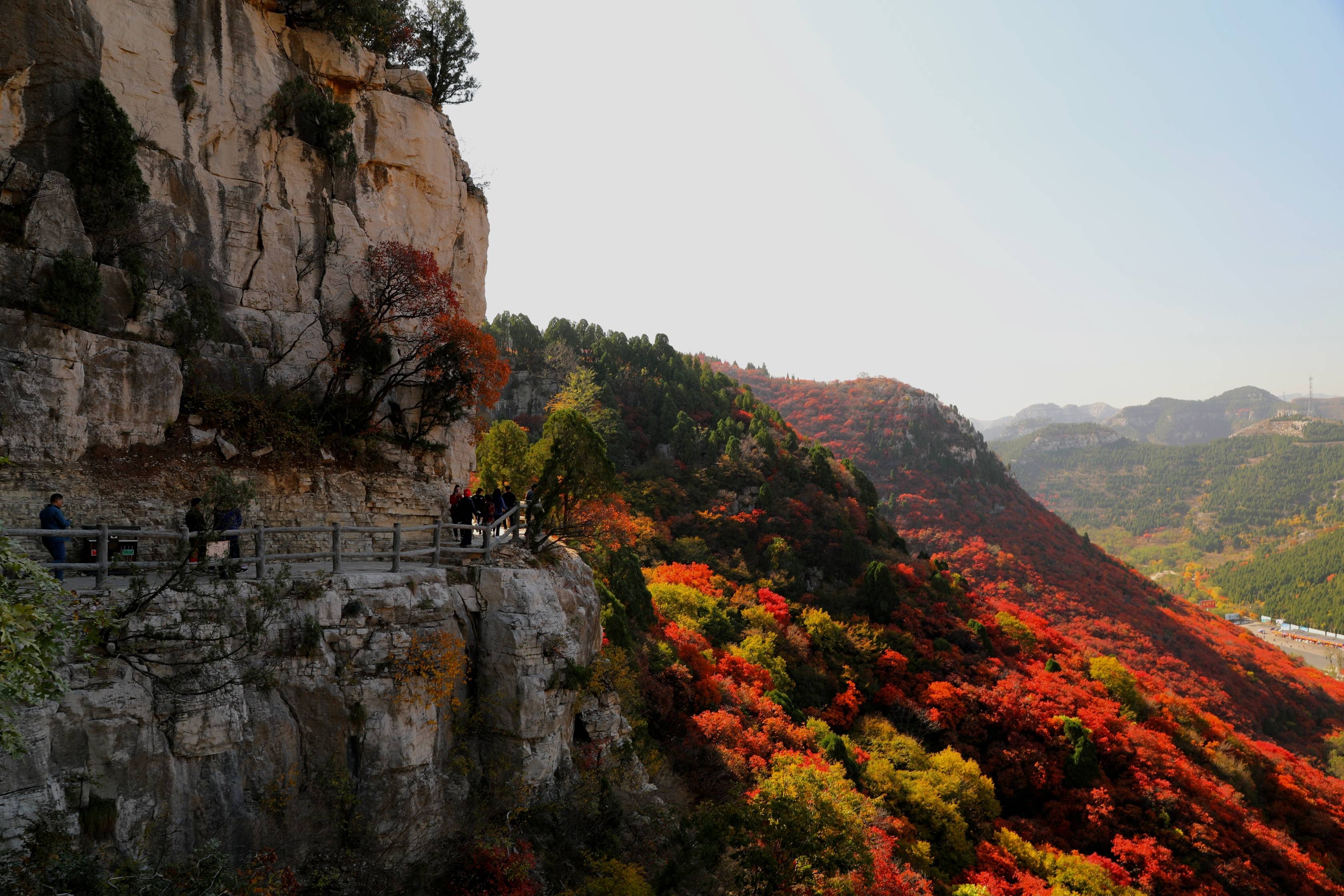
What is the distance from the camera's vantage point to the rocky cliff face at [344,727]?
27.8 ft

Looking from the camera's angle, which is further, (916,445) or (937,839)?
(916,445)

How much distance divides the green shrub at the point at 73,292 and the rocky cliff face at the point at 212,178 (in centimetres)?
31

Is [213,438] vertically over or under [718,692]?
over

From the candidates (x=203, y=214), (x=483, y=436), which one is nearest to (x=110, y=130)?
(x=203, y=214)

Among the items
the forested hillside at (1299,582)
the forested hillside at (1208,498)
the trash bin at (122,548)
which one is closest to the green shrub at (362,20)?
the trash bin at (122,548)

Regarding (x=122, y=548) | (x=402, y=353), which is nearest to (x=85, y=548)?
(x=122, y=548)

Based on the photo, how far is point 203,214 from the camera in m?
14.6

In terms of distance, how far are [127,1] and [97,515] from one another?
10523mm

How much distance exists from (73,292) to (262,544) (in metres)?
5.69

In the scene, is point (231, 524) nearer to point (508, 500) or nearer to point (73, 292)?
point (73, 292)

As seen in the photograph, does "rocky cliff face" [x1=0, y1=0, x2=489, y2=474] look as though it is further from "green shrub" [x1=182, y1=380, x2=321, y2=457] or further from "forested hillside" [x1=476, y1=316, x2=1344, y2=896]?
"forested hillside" [x1=476, y1=316, x2=1344, y2=896]

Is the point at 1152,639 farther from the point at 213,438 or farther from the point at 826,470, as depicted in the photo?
the point at 213,438

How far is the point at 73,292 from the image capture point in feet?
37.4

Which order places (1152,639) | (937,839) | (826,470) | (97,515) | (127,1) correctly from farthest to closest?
(1152,639), (826,470), (937,839), (127,1), (97,515)
